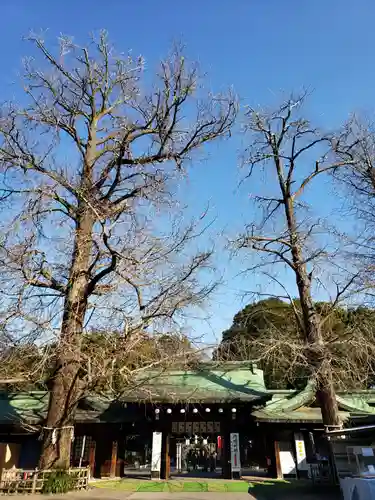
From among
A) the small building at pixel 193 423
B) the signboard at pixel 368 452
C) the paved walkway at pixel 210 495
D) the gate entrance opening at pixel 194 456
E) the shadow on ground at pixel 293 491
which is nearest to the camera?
the signboard at pixel 368 452

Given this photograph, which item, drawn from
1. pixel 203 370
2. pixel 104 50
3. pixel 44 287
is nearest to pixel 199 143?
pixel 104 50

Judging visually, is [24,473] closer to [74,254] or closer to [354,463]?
[74,254]

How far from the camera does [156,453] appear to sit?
16250 mm

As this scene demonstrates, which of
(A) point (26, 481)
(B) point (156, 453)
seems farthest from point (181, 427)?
(A) point (26, 481)

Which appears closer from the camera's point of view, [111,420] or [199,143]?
[199,143]

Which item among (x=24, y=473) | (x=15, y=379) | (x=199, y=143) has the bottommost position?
(x=24, y=473)

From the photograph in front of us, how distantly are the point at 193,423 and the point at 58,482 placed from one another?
319 inches

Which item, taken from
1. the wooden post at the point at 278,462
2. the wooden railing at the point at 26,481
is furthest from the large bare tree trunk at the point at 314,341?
the wooden railing at the point at 26,481

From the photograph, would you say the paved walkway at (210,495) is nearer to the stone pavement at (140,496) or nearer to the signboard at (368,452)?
the stone pavement at (140,496)

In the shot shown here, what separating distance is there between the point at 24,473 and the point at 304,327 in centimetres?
1031

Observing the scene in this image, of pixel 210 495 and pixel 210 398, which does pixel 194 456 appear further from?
pixel 210 495

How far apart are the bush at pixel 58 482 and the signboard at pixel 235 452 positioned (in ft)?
25.8

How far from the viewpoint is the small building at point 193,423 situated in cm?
1591

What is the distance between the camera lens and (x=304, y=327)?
46.2 ft
